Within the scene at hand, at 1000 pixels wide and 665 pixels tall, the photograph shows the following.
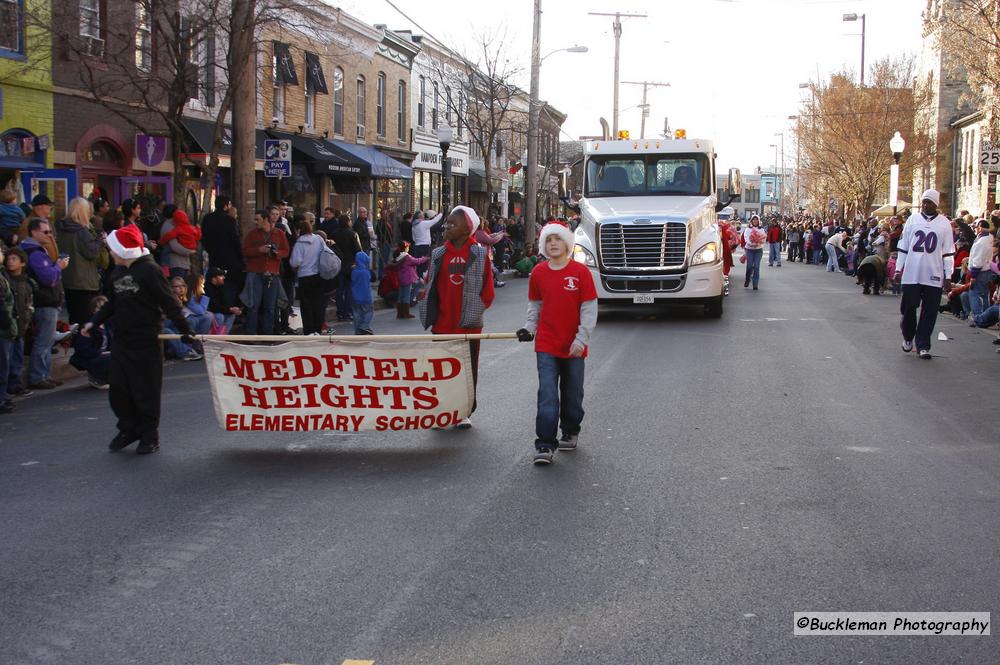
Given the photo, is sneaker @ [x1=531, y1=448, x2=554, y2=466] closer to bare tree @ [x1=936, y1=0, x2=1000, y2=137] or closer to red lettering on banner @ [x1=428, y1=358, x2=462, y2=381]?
red lettering on banner @ [x1=428, y1=358, x2=462, y2=381]

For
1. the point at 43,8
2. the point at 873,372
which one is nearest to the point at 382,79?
the point at 43,8

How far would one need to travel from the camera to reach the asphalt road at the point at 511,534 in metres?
4.55

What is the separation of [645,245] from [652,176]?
2592mm

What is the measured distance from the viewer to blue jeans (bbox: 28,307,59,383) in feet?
36.4

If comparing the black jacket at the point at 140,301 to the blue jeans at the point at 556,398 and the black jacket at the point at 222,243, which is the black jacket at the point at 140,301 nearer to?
the blue jeans at the point at 556,398

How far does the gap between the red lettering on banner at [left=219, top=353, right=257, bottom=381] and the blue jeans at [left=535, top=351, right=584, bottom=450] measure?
2.21m

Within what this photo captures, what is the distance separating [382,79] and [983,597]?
34881mm

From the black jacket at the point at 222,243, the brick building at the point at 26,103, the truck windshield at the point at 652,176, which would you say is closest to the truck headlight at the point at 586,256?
the truck windshield at the point at 652,176

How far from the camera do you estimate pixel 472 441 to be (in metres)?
8.53

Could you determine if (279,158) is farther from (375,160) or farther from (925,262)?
(375,160)

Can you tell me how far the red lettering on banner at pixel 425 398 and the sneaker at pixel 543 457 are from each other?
1.07 metres

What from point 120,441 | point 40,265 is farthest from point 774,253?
point 120,441

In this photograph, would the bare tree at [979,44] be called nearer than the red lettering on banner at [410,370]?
No

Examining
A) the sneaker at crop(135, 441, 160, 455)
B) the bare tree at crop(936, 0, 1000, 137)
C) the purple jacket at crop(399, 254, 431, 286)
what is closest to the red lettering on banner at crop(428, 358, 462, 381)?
the sneaker at crop(135, 441, 160, 455)
